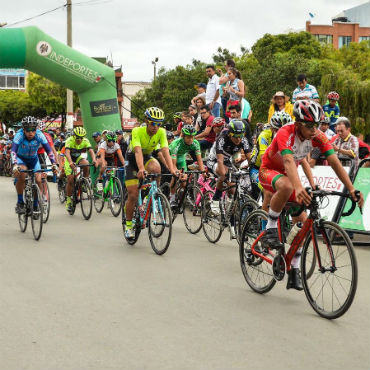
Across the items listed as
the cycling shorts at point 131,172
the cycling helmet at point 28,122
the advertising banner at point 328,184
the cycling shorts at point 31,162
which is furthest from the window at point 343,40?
the cycling shorts at point 131,172

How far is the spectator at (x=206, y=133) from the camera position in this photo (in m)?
15.0

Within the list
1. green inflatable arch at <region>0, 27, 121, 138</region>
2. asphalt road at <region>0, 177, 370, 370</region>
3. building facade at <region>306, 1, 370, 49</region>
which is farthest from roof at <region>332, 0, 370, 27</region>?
asphalt road at <region>0, 177, 370, 370</region>

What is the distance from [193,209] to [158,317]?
580 cm

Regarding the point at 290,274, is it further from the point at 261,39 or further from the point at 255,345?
the point at 261,39

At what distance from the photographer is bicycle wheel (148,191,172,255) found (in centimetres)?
920

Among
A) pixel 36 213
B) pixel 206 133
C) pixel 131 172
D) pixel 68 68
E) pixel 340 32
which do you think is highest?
pixel 340 32

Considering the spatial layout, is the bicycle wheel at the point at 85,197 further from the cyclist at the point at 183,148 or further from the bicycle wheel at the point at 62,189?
the bicycle wheel at the point at 62,189

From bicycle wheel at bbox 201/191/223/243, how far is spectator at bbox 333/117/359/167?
2714mm

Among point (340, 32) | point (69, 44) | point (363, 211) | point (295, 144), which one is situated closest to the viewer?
point (295, 144)

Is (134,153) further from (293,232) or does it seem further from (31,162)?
(293,232)

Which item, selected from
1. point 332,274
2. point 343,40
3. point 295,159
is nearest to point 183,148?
point 295,159

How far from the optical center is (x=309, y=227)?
19.7 ft

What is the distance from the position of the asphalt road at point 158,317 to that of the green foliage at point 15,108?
67702 millimetres

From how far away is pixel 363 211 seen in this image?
10.5m
